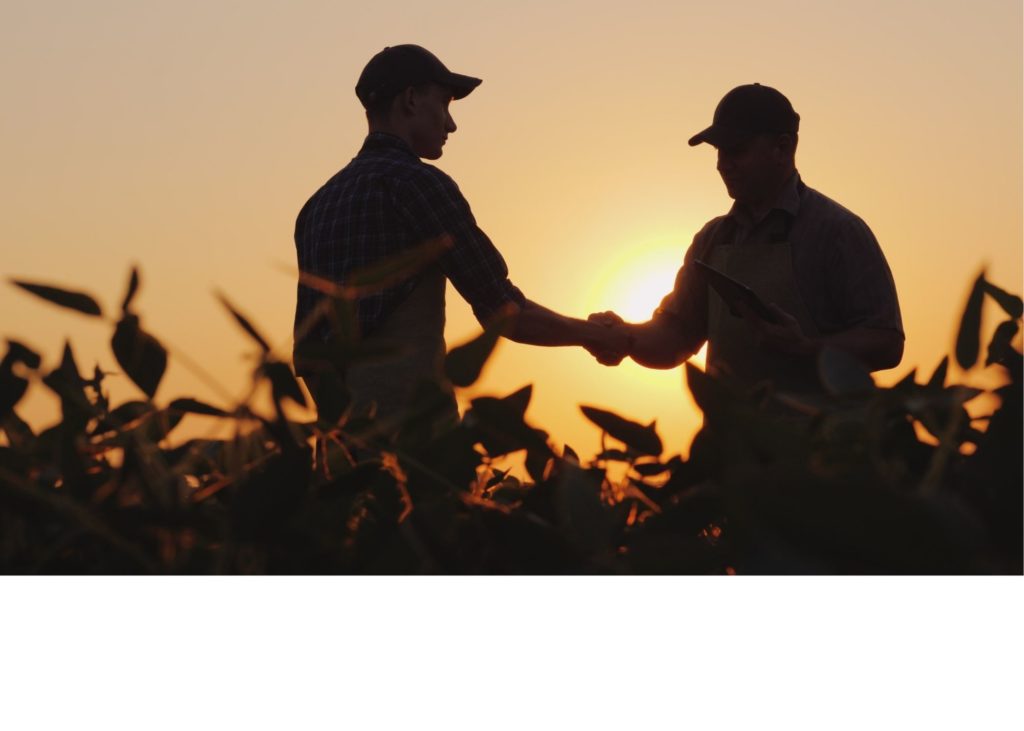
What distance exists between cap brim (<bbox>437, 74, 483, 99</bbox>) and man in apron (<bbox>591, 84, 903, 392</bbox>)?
74 centimetres

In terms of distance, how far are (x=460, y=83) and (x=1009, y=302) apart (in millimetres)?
3184

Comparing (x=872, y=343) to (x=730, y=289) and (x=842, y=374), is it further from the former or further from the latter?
(x=842, y=374)

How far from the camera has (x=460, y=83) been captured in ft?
12.1

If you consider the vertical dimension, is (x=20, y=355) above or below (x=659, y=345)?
below

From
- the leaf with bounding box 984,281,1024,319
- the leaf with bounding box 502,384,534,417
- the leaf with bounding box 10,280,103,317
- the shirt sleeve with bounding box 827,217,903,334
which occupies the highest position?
the shirt sleeve with bounding box 827,217,903,334

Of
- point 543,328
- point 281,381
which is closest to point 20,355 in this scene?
point 281,381

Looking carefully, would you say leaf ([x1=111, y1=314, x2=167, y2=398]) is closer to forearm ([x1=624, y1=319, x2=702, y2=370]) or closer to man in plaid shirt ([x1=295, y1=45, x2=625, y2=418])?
man in plaid shirt ([x1=295, y1=45, x2=625, y2=418])

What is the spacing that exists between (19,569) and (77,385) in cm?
12

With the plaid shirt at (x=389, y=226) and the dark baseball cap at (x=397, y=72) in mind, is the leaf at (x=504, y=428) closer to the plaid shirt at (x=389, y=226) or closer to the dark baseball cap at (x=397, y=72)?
the plaid shirt at (x=389, y=226)

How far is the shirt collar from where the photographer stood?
3.54 metres

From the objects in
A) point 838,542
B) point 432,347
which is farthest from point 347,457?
point 432,347

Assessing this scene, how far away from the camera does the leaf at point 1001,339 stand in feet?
2.08

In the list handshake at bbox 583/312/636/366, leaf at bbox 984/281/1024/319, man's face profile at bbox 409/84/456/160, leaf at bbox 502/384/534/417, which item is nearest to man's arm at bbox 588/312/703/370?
handshake at bbox 583/312/636/366

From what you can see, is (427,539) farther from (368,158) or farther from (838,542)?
(368,158)
